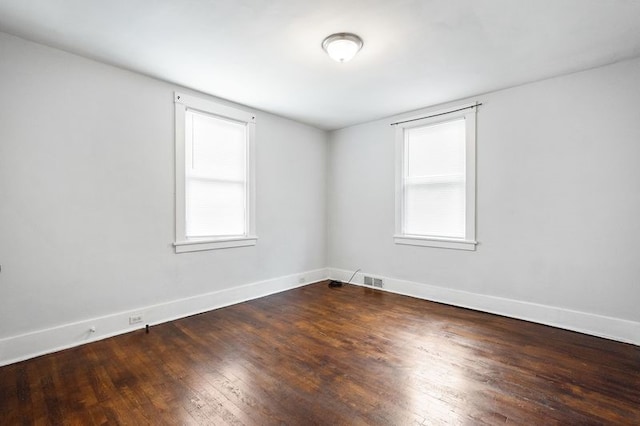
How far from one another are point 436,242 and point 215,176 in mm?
3146

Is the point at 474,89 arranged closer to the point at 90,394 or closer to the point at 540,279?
the point at 540,279

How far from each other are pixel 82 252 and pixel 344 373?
8.75 ft

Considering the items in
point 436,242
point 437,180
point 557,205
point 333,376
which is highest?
point 437,180

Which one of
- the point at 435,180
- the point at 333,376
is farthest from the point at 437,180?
the point at 333,376

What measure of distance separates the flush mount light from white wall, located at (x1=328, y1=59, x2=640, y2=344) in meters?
2.11

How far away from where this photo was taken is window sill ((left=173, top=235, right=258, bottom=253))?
11.6 feet

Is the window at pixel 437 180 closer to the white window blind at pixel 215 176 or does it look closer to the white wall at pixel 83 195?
the white window blind at pixel 215 176

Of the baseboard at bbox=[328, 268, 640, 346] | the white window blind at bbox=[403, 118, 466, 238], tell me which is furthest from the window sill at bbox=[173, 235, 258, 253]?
the white window blind at bbox=[403, 118, 466, 238]

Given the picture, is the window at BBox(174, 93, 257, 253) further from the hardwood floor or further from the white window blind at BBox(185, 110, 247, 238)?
the hardwood floor

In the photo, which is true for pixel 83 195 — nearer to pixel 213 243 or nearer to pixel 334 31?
pixel 213 243

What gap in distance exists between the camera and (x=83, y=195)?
286cm

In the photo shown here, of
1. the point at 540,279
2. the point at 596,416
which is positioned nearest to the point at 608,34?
the point at 540,279

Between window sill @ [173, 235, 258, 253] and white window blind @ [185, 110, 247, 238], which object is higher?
white window blind @ [185, 110, 247, 238]

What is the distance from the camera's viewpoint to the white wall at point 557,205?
2928 mm
